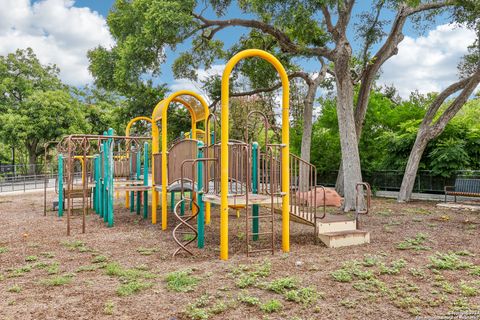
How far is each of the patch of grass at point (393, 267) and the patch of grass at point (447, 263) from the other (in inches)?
16.6

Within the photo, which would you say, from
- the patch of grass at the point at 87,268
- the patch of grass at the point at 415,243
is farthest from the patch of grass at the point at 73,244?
the patch of grass at the point at 415,243

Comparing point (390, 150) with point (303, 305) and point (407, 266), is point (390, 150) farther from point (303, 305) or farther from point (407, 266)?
point (303, 305)

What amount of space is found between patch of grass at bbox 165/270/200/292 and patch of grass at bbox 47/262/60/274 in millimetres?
1782

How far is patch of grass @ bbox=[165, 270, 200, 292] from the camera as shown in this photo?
5.02 metres

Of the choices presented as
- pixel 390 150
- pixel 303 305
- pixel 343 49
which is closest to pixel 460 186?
pixel 390 150

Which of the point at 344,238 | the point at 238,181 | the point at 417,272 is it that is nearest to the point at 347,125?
the point at 344,238

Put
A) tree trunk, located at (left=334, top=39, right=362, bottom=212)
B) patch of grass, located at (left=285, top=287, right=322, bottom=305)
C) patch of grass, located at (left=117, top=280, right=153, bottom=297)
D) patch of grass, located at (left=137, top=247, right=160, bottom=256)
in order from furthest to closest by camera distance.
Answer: tree trunk, located at (left=334, top=39, right=362, bottom=212), patch of grass, located at (left=137, top=247, right=160, bottom=256), patch of grass, located at (left=117, top=280, right=153, bottom=297), patch of grass, located at (left=285, top=287, right=322, bottom=305)

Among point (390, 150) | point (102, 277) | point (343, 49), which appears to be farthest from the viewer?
point (390, 150)

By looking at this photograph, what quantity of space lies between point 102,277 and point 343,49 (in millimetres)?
10790

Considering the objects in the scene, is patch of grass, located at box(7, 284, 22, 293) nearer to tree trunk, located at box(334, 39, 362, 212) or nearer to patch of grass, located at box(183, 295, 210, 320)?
patch of grass, located at box(183, 295, 210, 320)

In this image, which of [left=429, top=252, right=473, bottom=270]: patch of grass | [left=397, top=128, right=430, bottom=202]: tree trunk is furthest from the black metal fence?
[left=429, top=252, right=473, bottom=270]: patch of grass

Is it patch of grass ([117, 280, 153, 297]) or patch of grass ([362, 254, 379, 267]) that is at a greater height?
patch of grass ([362, 254, 379, 267])

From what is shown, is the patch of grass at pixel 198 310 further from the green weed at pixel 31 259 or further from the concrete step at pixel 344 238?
the green weed at pixel 31 259

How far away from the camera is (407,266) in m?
6.07
